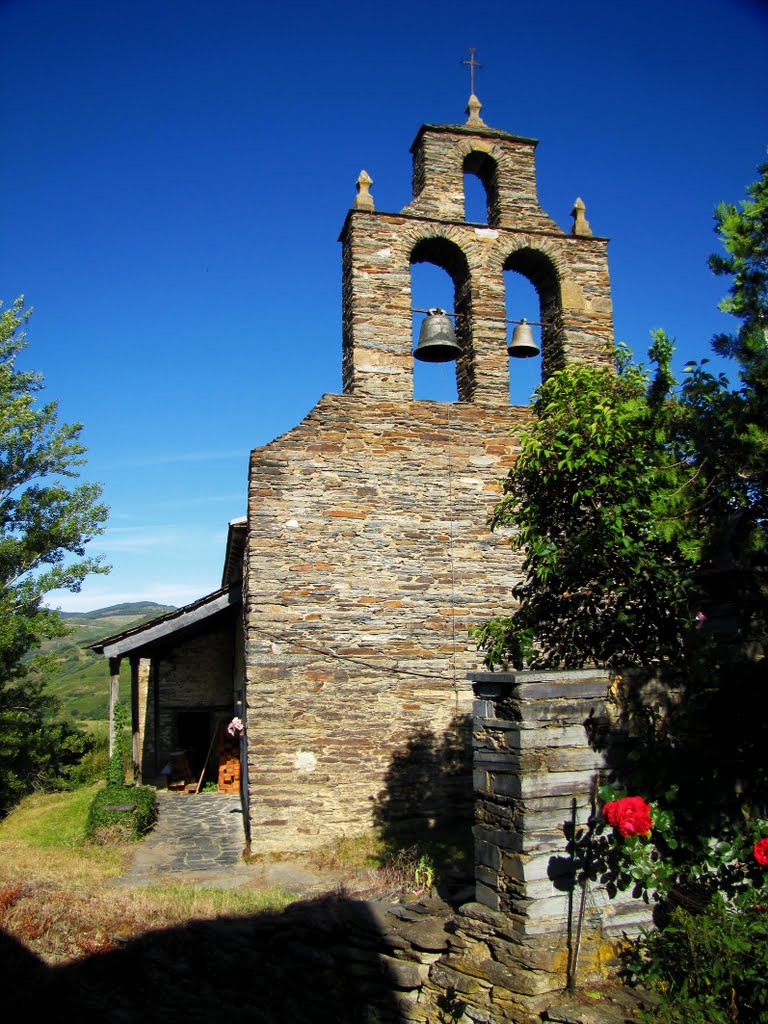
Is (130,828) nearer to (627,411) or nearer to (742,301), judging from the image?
(627,411)

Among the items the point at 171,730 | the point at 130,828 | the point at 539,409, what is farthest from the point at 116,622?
the point at 539,409

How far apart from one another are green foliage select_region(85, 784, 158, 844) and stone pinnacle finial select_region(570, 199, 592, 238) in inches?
404

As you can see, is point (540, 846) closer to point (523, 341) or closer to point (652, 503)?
point (652, 503)

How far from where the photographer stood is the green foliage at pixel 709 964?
4.12m

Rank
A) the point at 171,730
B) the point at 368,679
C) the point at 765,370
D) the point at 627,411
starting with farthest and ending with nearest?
the point at 171,730 → the point at 368,679 → the point at 627,411 → the point at 765,370

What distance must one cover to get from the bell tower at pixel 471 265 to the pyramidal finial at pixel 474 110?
2cm

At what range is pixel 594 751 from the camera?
16.6 ft

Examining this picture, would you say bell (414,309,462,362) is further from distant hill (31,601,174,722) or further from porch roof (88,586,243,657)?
distant hill (31,601,174,722)

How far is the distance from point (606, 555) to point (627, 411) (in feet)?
3.84

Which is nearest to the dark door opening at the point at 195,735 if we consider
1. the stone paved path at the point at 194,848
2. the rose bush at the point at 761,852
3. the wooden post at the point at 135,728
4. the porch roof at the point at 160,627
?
the wooden post at the point at 135,728

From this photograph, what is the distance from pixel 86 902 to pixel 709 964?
5.23 metres

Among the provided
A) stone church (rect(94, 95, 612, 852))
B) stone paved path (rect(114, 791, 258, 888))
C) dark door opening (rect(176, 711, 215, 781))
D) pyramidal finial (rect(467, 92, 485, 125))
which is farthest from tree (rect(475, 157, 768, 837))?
dark door opening (rect(176, 711, 215, 781))

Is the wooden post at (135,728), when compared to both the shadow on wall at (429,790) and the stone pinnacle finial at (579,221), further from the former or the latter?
the stone pinnacle finial at (579,221)

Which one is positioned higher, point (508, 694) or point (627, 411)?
point (627, 411)
